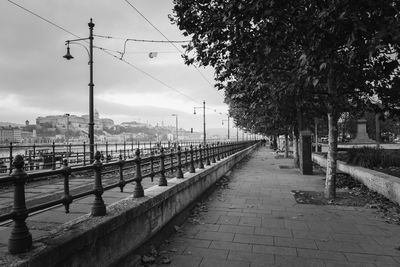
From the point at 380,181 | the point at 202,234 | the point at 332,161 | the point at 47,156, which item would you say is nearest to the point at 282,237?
the point at 202,234

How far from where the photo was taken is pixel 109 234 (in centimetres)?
392

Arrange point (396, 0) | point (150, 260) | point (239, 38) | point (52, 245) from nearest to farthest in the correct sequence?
point (52, 245) < point (150, 260) < point (396, 0) < point (239, 38)

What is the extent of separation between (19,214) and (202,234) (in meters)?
3.68

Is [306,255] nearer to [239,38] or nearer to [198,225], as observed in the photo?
[198,225]

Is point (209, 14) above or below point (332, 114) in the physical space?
above

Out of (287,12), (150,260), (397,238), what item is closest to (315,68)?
(287,12)

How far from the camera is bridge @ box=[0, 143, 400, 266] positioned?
3375 millimetres

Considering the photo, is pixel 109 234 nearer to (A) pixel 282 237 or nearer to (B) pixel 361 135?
(A) pixel 282 237

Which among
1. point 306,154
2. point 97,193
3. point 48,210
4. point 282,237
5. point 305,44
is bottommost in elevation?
point 282,237

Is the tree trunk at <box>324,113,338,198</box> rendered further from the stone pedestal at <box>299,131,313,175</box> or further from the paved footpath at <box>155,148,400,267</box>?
the stone pedestal at <box>299,131,313,175</box>

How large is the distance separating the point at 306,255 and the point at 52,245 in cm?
355

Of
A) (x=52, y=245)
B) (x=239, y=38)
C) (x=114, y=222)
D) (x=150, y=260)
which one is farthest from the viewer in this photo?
(x=239, y=38)

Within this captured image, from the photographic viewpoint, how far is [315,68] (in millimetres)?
6469

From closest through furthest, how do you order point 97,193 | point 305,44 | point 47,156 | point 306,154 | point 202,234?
point 97,193
point 202,234
point 305,44
point 306,154
point 47,156
